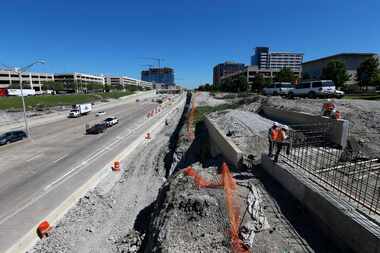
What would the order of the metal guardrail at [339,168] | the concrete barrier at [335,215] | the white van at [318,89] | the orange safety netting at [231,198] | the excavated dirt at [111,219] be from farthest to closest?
the white van at [318,89]
the excavated dirt at [111,219]
the metal guardrail at [339,168]
the orange safety netting at [231,198]
the concrete barrier at [335,215]

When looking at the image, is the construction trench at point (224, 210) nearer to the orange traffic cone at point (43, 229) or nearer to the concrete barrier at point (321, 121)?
the orange traffic cone at point (43, 229)

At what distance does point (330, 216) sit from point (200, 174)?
5.78 meters

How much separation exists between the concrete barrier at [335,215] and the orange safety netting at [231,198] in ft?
6.97

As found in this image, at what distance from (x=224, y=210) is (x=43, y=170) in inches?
633

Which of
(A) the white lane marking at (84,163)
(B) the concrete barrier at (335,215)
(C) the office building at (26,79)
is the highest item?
(C) the office building at (26,79)

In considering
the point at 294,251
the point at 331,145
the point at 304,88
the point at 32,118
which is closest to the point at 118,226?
the point at 294,251

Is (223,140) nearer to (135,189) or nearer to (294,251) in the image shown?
(135,189)

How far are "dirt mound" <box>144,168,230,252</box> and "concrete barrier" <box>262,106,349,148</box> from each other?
7.20 meters

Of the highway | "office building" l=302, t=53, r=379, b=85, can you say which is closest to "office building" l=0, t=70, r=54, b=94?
the highway

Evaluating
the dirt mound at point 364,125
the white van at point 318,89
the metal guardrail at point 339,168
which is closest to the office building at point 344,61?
the white van at point 318,89

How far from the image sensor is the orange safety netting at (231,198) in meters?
5.84

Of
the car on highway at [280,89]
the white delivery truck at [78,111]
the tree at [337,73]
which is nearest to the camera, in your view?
the car on highway at [280,89]

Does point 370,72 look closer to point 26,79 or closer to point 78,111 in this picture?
point 78,111

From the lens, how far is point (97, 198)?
44.2ft
